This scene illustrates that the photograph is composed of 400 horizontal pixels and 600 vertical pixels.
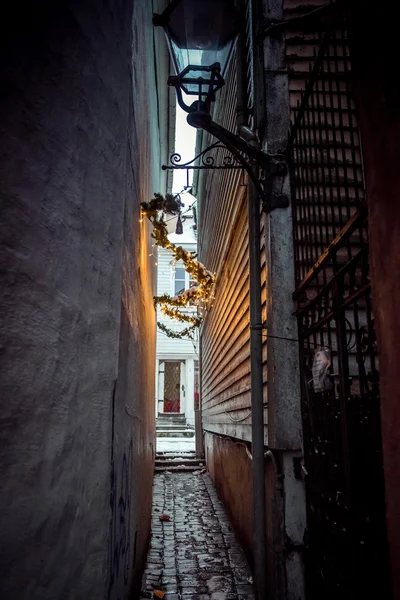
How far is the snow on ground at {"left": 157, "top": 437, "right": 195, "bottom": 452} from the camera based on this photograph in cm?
1564

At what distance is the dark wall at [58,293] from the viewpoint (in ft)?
5.09

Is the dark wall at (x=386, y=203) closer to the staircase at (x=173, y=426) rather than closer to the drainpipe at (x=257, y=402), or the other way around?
the drainpipe at (x=257, y=402)

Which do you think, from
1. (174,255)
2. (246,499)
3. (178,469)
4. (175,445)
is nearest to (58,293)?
(246,499)

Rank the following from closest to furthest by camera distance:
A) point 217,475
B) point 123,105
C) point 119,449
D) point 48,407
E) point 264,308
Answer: point 48,407
point 123,105
point 119,449
point 264,308
point 217,475

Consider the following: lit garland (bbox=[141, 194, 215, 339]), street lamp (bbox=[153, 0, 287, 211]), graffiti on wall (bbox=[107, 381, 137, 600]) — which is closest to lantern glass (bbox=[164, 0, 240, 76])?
street lamp (bbox=[153, 0, 287, 211])

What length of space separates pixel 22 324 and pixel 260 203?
379 cm

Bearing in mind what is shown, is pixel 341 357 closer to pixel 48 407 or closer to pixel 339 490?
pixel 339 490

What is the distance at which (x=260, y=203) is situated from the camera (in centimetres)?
497

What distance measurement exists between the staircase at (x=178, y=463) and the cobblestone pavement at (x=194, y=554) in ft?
10.1

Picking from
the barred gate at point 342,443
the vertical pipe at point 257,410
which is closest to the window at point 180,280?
the vertical pipe at point 257,410


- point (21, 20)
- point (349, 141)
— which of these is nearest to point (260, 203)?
point (349, 141)

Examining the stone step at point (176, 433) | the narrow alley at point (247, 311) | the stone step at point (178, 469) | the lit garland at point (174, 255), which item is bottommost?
the stone step at point (178, 469)

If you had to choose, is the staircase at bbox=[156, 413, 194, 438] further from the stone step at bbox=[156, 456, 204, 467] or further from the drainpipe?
the drainpipe

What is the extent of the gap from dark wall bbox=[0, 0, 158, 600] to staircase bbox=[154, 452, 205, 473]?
410 inches
